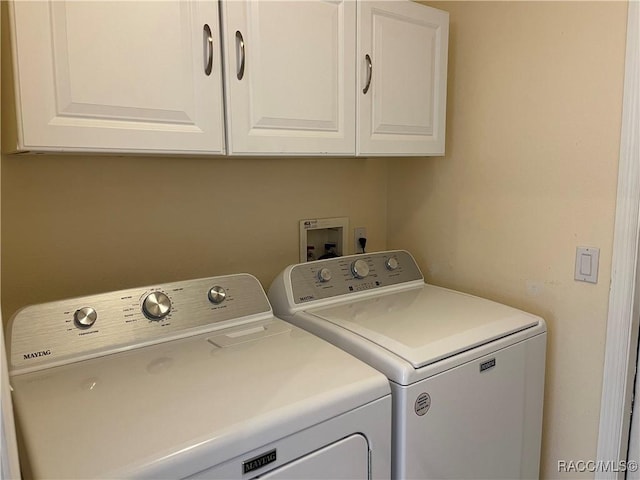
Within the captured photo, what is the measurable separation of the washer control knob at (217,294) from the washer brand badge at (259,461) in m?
0.59

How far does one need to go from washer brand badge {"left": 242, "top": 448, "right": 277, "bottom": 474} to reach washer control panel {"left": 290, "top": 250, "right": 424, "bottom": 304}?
0.67 metres

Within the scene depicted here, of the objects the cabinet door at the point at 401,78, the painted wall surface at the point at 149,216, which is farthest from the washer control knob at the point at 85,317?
the cabinet door at the point at 401,78

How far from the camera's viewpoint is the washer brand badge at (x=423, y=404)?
3.88 feet

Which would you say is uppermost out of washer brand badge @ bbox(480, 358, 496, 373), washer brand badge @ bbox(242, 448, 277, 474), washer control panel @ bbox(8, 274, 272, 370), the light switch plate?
the light switch plate

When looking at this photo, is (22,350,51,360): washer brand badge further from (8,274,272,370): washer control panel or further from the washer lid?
the washer lid

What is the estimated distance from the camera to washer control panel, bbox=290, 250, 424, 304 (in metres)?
1.61

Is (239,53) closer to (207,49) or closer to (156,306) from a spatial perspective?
(207,49)

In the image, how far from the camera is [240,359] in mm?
1201

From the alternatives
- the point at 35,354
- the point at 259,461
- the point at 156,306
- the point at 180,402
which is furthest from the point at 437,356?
the point at 35,354

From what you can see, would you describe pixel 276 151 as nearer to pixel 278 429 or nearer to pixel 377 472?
pixel 278 429

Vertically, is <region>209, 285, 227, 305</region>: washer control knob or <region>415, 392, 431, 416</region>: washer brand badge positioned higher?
<region>209, 285, 227, 305</region>: washer control knob

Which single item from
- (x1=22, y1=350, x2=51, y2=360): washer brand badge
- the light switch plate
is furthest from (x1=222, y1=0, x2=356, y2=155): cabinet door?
the light switch plate

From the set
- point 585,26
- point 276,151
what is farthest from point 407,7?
point 276,151

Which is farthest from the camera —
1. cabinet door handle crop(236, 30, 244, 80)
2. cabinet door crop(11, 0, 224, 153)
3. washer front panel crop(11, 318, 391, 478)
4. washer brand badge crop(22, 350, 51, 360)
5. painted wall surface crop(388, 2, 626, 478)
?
painted wall surface crop(388, 2, 626, 478)
